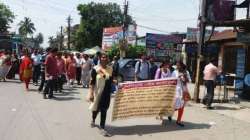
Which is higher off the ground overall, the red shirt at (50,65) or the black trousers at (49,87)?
the red shirt at (50,65)

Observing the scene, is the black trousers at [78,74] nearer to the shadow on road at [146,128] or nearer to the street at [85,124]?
the street at [85,124]

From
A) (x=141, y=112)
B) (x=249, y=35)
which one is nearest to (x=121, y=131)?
(x=141, y=112)

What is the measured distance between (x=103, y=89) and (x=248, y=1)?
456 inches

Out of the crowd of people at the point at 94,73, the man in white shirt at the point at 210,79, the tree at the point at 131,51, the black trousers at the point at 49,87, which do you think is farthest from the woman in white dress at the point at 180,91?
the tree at the point at 131,51

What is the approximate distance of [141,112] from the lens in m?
11.8

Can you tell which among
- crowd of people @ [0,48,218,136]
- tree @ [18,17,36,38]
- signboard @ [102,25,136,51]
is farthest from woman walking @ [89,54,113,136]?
tree @ [18,17,36,38]

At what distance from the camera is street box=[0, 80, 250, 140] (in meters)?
10.6

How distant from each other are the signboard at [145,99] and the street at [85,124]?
34 centimetres

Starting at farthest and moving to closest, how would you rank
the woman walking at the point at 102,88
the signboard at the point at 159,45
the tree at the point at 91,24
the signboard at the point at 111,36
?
the tree at the point at 91,24 → the signboard at the point at 111,36 → the signboard at the point at 159,45 → the woman walking at the point at 102,88

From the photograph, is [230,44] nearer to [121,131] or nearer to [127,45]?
[121,131]

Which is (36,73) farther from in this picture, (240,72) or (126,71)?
(240,72)

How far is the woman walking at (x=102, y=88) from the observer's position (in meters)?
11.0

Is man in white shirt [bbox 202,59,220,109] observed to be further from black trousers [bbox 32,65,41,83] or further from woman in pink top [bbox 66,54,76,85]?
black trousers [bbox 32,65,41,83]

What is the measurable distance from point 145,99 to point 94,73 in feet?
4.51
